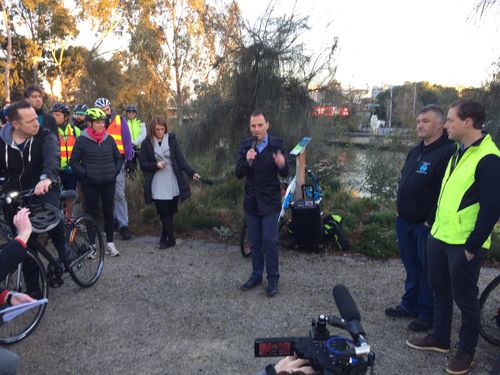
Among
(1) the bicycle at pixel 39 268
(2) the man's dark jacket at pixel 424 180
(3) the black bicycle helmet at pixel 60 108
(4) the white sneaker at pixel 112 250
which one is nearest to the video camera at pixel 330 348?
(2) the man's dark jacket at pixel 424 180

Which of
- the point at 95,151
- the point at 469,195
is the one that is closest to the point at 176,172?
the point at 95,151

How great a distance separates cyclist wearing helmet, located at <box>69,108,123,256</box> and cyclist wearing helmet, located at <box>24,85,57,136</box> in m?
0.62

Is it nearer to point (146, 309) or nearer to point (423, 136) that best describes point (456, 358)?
point (423, 136)

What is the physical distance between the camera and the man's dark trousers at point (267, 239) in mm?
4234

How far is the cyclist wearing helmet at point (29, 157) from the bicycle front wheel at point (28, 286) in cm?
3

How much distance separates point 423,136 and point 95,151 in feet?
12.5

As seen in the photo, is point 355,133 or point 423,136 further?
point 355,133

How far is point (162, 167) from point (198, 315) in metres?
2.25

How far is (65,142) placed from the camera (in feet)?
19.4

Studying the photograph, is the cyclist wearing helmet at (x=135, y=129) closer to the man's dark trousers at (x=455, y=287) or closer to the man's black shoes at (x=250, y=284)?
the man's black shoes at (x=250, y=284)

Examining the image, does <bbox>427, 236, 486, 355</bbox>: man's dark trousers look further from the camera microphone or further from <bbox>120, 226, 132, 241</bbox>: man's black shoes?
<bbox>120, 226, 132, 241</bbox>: man's black shoes

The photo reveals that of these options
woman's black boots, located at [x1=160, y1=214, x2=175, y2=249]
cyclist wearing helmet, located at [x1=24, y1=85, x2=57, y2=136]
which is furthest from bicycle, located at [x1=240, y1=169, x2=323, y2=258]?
cyclist wearing helmet, located at [x1=24, y1=85, x2=57, y2=136]

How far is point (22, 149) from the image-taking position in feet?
12.6

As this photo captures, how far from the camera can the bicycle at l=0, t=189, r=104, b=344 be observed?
359 centimetres
